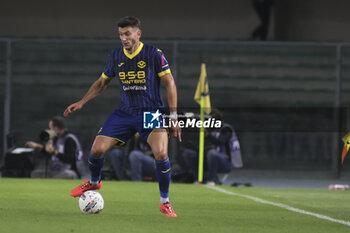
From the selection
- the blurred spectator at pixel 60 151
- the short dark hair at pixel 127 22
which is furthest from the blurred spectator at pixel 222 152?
the short dark hair at pixel 127 22

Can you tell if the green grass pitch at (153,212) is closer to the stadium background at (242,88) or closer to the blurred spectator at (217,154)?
the blurred spectator at (217,154)

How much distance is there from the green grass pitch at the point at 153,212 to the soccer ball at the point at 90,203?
110mm

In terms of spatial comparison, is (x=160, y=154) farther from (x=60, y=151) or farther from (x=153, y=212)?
(x=60, y=151)

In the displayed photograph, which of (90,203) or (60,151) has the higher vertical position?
(90,203)

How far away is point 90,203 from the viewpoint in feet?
25.9

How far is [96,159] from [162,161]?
0.81 metres

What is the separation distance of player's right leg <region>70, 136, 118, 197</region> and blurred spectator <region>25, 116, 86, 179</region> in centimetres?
568

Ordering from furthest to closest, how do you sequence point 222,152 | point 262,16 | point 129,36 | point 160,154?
point 262,16
point 222,152
point 129,36
point 160,154

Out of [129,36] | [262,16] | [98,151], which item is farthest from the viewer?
[262,16]

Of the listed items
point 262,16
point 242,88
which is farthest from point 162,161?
point 262,16

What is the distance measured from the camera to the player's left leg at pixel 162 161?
25.8ft

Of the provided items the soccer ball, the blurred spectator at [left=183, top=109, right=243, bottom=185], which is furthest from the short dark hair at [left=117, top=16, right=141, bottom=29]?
the blurred spectator at [left=183, top=109, right=243, bottom=185]

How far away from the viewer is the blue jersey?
808 cm

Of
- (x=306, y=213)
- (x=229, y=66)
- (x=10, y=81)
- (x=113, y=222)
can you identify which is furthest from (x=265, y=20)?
(x=113, y=222)
